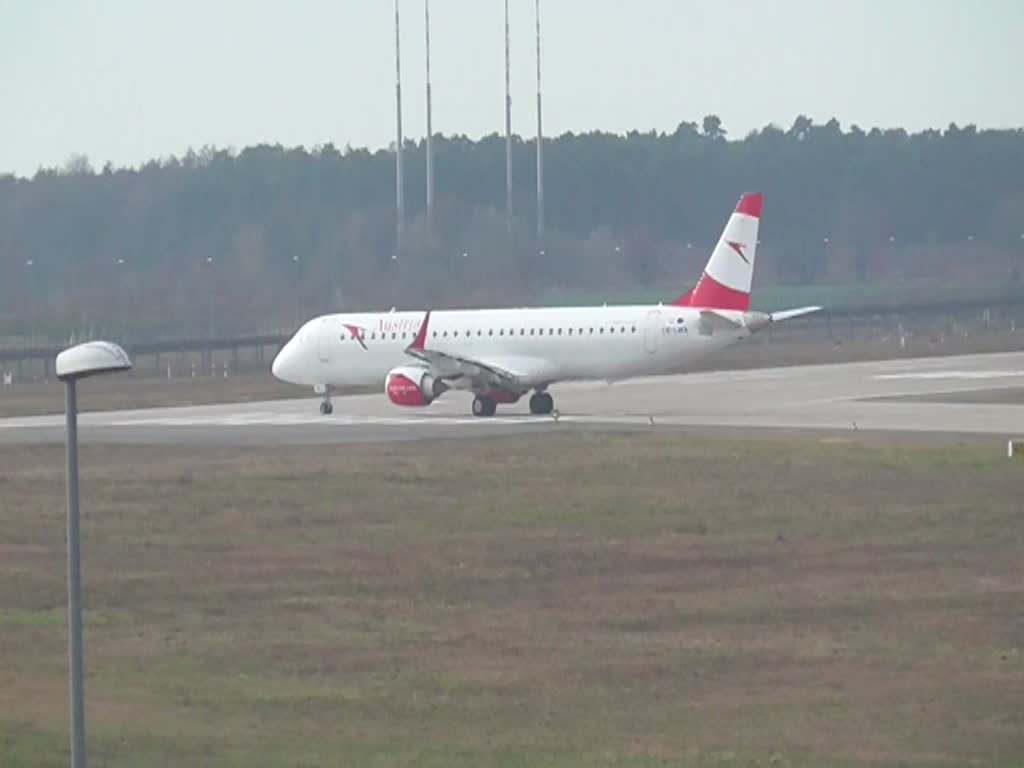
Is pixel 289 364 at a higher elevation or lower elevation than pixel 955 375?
higher

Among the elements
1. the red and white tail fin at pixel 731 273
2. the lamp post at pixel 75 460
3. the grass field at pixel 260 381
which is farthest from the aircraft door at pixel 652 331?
the lamp post at pixel 75 460

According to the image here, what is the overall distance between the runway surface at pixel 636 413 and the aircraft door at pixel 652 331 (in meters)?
1.74

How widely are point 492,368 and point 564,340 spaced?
6.26ft

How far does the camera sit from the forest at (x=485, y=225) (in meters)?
109

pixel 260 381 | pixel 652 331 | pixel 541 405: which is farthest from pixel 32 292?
pixel 652 331

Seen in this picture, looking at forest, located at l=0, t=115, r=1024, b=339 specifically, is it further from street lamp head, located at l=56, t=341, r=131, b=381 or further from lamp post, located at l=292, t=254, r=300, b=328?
street lamp head, located at l=56, t=341, r=131, b=381

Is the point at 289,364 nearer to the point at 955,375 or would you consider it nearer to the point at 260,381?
the point at 260,381

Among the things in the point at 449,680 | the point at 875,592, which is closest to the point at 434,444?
the point at 875,592

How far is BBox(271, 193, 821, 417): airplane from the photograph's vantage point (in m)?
54.3

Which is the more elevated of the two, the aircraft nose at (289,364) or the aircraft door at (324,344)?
the aircraft door at (324,344)

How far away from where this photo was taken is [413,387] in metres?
55.5

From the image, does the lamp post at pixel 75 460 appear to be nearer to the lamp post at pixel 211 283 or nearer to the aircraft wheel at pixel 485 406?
the aircraft wheel at pixel 485 406

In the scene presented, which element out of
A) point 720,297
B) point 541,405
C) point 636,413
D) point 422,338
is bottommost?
point 636,413

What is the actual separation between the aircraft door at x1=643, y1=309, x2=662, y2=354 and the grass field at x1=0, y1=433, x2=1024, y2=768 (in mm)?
12107
